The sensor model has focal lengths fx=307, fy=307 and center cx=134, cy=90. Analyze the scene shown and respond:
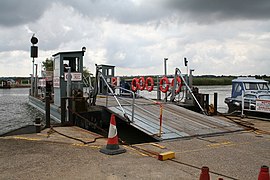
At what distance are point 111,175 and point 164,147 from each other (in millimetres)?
2393

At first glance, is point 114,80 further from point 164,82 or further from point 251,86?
point 251,86

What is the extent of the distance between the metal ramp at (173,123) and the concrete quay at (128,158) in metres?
0.54

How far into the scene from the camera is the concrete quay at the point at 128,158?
17.1 ft

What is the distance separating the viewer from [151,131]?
873 cm

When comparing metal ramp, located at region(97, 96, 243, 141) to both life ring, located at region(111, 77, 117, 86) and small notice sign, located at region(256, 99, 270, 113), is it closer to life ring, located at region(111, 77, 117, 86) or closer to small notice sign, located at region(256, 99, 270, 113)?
small notice sign, located at region(256, 99, 270, 113)

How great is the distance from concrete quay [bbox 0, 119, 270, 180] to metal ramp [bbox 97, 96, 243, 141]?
→ 1.78 feet

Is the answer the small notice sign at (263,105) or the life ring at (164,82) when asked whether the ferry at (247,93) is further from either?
the life ring at (164,82)

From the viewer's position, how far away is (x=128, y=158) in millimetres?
6211

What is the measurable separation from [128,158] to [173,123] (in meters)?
3.89

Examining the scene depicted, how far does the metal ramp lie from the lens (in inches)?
344

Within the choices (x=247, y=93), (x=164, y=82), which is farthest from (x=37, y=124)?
(x=247, y=93)

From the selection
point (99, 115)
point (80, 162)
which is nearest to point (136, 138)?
point (99, 115)

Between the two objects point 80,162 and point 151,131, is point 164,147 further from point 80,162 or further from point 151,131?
point 80,162

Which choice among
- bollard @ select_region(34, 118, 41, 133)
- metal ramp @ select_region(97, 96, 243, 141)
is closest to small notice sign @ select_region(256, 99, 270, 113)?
metal ramp @ select_region(97, 96, 243, 141)
